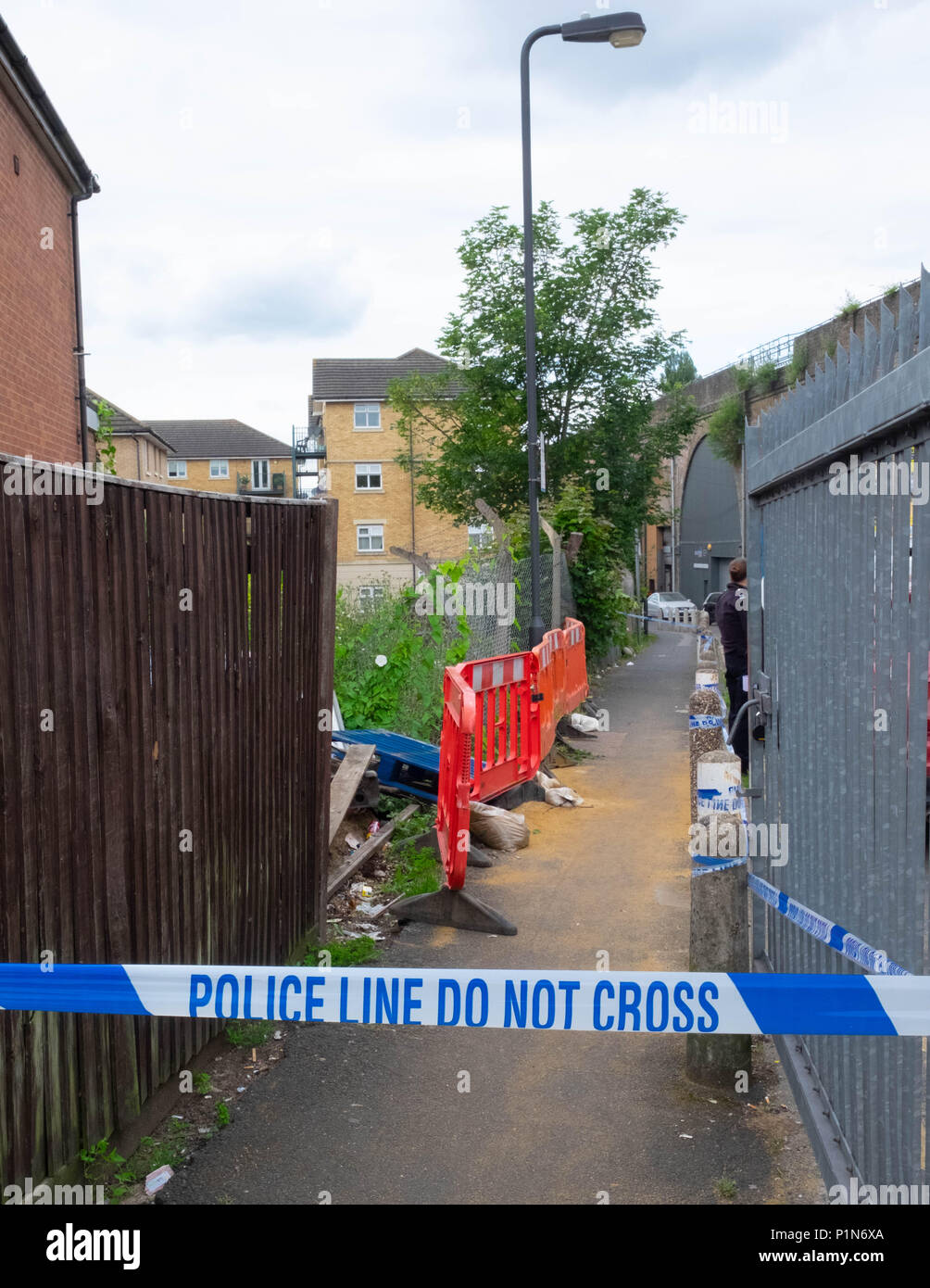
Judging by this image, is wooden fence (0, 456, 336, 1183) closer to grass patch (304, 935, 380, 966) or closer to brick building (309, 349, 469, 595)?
grass patch (304, 935, 380, 966)

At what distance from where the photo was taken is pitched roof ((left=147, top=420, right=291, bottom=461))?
6831cm

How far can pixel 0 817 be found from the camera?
2928mm

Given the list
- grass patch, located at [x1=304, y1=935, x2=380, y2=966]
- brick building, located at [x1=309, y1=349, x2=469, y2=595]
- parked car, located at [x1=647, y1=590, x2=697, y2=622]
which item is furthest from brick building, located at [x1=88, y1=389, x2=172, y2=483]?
grass patch, located at [x1=304, y1=935, x2=380, y2=966]

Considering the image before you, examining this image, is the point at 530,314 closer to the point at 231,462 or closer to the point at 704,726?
the point at 704,726

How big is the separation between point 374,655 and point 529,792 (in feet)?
6.56

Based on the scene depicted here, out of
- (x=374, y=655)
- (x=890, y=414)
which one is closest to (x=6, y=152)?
(x=374, y=655)

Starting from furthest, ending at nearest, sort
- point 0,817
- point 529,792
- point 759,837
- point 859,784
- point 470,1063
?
1. point 529,792
2. point 759,837
3. point 470,1063
4. point 859,784
5. point 0,817

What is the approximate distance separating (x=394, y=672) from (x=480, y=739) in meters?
2.40

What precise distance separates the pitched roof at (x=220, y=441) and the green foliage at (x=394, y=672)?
5893 centimetres

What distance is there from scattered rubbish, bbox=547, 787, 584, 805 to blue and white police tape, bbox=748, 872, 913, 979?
4940mm

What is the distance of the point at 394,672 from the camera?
10.5 m

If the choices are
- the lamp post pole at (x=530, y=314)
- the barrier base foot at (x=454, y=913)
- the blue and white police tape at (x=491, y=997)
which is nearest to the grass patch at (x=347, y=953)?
the barrier base foot at (x=454, y=913)

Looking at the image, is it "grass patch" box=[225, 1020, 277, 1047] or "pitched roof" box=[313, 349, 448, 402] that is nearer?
"grass patch" box=[225, 1020, 277, 1047]
